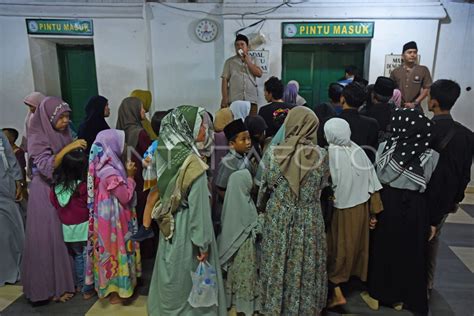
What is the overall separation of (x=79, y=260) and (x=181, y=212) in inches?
42.1

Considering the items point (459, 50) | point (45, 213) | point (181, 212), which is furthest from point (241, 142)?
Result: point (459, 50)

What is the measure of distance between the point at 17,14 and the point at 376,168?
5110 millimetres

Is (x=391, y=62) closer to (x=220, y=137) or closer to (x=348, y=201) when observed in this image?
(x=220, y=137)

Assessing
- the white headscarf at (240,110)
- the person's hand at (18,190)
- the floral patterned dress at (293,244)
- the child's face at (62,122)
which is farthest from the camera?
the white headscarf at (240,110)

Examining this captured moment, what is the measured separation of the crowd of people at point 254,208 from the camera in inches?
81.8

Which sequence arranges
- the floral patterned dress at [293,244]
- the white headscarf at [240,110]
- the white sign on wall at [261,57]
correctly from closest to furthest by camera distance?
1. the floral patterned dress at [293,244]
2. the white headscarf at [240,110]
3. the white sign on wall at [261,57]

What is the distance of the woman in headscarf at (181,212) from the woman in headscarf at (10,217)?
1.40m

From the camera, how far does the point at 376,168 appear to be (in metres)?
2.39

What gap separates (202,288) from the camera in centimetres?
204

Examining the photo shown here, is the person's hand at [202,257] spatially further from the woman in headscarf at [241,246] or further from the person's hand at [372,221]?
the person's hand at [372,221]

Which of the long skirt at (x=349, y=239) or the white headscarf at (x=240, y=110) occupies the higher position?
the white headscarf at (x=240, y=110)

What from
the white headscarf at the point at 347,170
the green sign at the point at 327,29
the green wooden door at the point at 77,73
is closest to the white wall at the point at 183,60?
the green sign at the point at 327,29

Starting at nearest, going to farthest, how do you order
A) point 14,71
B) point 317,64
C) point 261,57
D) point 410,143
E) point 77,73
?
point 410,143 < point 261,57 < point 14,71 < point 317,64 < point 77,73

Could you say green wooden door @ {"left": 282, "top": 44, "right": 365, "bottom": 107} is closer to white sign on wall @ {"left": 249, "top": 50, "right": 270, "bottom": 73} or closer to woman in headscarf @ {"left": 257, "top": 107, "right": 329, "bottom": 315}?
white sign on wall @ {"left": 249, "top": 50, "right": 270, "bottom": 73}
